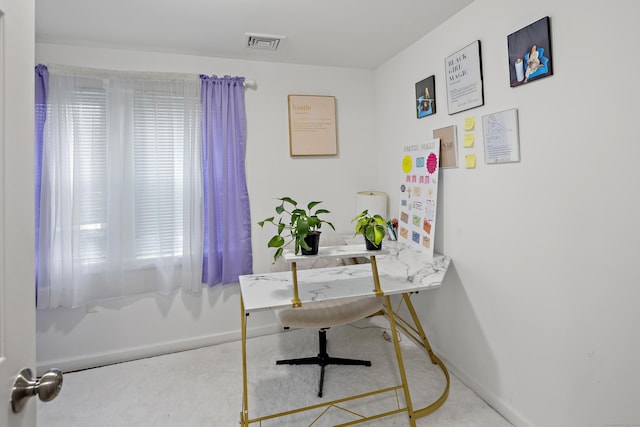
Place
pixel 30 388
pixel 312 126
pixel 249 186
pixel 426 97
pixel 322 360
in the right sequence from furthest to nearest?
pixel 312 126 → pixel 249 186 → pixel 426 97 → pixel 322 360 → pixel 30 388

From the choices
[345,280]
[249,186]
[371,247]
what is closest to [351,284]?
[345,280]

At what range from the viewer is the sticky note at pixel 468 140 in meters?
2.02

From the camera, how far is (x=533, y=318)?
5.50 ft

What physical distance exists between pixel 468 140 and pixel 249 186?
173 cm

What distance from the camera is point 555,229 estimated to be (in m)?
1.55

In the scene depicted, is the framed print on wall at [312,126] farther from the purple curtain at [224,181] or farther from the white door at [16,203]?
the white door at [16,203]

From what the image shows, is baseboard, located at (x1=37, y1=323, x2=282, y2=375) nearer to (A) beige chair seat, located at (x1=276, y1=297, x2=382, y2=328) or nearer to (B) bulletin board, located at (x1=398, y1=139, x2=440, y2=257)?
(A) beige chair seat, located at (x1=276, y1=297, x2=382, y2=328)

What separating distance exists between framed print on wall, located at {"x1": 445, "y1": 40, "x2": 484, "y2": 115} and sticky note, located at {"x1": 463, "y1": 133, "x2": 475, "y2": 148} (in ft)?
0.54

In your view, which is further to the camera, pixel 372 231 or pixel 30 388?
pixel 372 231

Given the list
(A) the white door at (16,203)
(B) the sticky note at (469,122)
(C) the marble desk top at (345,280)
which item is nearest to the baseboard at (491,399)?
(C) the marble desk top at (345,280)

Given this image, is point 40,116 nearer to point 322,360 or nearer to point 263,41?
point 263,41

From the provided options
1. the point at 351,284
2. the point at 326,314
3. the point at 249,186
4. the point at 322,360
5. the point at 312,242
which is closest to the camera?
the point at 312,242

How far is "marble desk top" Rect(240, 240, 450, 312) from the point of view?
1.69 m

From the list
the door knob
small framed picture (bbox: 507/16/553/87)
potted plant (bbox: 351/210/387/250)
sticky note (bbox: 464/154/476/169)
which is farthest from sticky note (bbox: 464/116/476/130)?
the door knob
